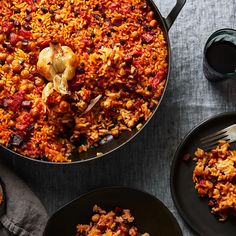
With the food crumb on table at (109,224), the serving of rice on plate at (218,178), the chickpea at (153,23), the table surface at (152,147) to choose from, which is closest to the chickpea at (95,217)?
the food crumb on table at (109,224)

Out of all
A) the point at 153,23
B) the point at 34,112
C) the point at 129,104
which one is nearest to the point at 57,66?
the point at 34,112

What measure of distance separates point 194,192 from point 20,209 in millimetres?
674

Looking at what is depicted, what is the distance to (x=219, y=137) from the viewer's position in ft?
6.43

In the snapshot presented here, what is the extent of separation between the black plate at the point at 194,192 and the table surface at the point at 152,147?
9 centimetres

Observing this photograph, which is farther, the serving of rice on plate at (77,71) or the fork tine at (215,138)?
the fork tine at (215,138)

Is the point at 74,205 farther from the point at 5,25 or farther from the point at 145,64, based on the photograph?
the point at 5,25

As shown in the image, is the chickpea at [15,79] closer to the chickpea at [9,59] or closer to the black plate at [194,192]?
the chickpea at [9,59]

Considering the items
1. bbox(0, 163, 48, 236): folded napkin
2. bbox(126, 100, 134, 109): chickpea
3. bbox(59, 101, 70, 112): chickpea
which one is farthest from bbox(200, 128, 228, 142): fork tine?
bbox(0, 163, 48, 236): folded napkin

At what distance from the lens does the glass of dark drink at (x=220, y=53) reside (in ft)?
6.44

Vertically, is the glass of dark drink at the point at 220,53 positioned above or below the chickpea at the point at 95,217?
above

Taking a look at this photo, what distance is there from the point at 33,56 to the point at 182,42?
0.61m

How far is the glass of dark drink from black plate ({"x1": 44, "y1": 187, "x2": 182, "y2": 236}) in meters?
0.54

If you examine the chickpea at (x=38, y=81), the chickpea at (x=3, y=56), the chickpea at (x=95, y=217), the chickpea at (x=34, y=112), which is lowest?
the chickpea at (x=95, y=217)

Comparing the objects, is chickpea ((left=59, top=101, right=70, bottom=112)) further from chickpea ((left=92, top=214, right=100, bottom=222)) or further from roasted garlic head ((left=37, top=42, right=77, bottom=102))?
chickpea ((left=92, top=214, right=100, bottom=222))
